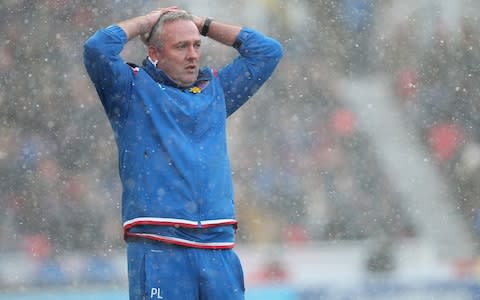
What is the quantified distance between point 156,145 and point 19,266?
202 inches

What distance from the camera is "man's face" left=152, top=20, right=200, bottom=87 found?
4.29 metres

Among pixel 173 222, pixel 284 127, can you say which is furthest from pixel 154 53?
pixel 284 127

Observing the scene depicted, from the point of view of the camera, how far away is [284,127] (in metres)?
10.9

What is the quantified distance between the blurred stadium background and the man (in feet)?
17.0

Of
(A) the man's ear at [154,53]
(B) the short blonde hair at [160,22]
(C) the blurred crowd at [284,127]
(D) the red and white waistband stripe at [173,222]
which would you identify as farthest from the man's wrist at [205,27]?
(C) the blurred crowd at [284,127]

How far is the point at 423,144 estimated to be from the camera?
37.1 feet

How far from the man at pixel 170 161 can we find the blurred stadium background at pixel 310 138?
519 centimetres

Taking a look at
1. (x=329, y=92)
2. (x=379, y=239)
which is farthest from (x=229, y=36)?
(x=329, y=92)

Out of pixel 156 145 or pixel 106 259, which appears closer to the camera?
pixel 156 145

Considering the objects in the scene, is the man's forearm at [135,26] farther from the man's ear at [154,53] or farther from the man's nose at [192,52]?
the man's nose at [192,52]

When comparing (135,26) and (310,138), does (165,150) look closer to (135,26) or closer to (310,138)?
(135,26)

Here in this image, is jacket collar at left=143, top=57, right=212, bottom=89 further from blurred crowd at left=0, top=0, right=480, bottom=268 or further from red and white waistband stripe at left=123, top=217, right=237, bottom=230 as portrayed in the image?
blurred crowd at left=0, top=0, right=480, bottom=268

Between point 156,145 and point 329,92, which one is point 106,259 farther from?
A: point 156,145

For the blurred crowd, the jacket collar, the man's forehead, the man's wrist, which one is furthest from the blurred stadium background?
the man's forehead
